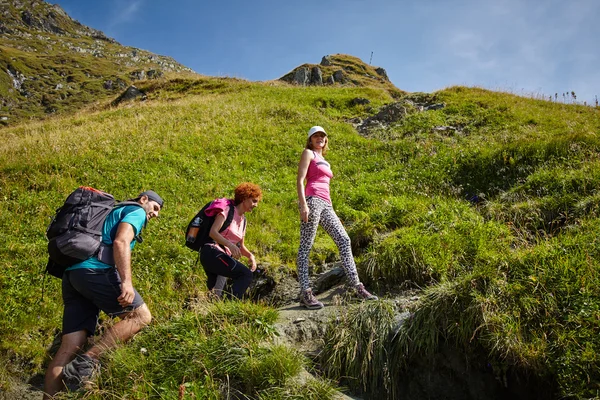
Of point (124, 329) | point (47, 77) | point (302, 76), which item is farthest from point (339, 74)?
point (47, 77)

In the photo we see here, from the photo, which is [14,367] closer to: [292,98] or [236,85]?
[292,98]

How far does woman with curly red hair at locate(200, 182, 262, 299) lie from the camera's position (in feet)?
17.8

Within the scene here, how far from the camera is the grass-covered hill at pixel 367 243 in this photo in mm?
4094

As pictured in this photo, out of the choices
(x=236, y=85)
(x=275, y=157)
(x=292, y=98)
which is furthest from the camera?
(x=236, y=85)

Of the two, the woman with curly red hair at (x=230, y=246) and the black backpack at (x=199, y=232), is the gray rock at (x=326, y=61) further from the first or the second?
the black backpack at (x=199, y=232)

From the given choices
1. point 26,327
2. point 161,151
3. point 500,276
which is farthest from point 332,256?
point 161,151

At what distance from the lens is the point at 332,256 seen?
8695 millimetres

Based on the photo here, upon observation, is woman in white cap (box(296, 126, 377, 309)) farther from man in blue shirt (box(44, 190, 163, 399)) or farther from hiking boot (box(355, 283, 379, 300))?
man in blue shirt (box(44, 190, 163, 399))

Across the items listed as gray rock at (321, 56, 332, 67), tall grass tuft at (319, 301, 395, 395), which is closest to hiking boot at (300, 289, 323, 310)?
tall grass tuft at (319, 301, 395, 395)

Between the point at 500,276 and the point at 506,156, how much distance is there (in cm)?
744

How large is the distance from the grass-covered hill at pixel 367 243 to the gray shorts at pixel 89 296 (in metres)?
0.59

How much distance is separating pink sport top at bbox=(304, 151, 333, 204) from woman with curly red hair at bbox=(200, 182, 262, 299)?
883 mm

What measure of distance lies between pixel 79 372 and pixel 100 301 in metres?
0.80

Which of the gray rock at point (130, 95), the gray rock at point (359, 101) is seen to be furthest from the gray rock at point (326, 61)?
the gray rock at point (359, 101)
